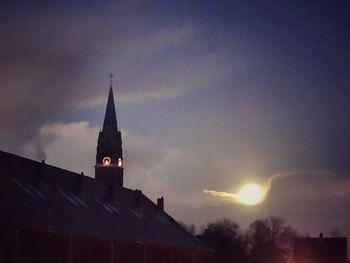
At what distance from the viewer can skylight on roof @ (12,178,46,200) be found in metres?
53.2

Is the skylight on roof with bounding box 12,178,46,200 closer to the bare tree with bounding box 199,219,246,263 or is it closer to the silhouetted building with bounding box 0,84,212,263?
the silhouetted building with bounding box 0,84,212,263

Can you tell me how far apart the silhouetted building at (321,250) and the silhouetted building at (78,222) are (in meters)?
14.9

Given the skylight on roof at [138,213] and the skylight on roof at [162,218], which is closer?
the skylight on roof at [138,213]

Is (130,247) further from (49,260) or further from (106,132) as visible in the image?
(106,132)

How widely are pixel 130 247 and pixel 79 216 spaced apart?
663 centimetres

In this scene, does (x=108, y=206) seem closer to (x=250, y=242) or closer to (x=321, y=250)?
(x=321, y=250)

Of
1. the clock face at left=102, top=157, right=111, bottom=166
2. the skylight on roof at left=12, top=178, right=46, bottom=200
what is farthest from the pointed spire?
the skylight on roof at left=12, top=178, right=46, bottom=200

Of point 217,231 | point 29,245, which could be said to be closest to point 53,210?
point 29,245

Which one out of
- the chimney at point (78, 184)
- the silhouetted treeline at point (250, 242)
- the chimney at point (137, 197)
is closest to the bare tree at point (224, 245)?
the silhouetted treeline at point (250, 242)

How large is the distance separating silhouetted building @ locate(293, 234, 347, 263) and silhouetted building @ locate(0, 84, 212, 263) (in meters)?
14.9

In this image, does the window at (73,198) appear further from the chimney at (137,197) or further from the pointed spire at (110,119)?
the pointed spire at (110,119)

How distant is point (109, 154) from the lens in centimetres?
11494

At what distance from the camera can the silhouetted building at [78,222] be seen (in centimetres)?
4738

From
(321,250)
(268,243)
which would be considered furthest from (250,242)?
(321,250)
